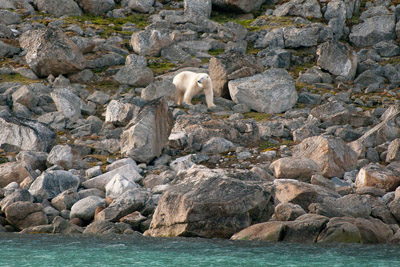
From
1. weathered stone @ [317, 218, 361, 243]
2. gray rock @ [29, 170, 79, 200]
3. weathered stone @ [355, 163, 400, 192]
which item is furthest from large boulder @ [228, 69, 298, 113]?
weathered stone @ [317, 218, 361, 243]

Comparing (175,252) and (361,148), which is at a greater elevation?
(361,148)

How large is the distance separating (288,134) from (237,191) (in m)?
9.62

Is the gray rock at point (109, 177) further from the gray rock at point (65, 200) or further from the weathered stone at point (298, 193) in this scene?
the weathered stone at point (298, 193)

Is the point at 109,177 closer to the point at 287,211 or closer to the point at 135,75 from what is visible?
the point at 287,211

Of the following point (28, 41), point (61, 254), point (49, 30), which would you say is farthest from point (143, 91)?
point (61, 254)

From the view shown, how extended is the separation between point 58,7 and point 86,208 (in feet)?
100

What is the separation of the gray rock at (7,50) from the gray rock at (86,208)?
2084cm

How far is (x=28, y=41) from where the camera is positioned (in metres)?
32.6

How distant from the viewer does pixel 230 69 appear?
94.7 ft

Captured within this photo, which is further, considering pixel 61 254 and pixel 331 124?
pixel 331 124

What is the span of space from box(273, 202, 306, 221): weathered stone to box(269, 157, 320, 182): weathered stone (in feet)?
9.39

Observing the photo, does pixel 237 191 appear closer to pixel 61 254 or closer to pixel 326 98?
pixel 61 254

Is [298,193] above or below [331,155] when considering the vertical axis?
below

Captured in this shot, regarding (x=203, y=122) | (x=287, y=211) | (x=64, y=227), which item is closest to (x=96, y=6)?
(x=203, y=122)
